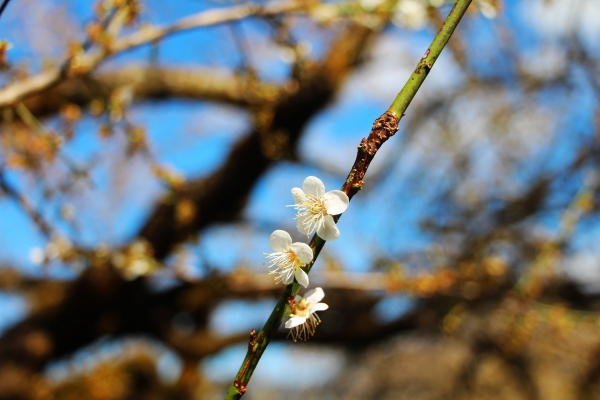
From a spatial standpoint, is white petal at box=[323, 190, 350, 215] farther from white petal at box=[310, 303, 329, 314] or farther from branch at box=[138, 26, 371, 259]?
branch at box=[138, 26, 371, 259]

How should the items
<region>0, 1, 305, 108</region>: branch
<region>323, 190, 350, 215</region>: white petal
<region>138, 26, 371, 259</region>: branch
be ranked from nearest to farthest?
<region>323, 190, 350, 215</region>: white petal, <region>0, 1, 305, 108</region>: branch, <region>138, 26, 371, 259</region>: branch

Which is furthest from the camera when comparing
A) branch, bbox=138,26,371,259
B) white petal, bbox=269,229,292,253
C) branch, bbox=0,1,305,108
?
branch, bbox=138,26,371,259

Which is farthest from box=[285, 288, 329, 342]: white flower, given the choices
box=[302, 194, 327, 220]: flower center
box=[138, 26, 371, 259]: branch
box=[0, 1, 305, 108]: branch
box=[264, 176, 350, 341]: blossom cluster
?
box=[138, 26, 371, 259]: branch

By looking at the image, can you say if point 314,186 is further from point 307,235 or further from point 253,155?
point 253,155

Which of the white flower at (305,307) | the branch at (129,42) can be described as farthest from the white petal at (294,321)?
the branch at (129,42)

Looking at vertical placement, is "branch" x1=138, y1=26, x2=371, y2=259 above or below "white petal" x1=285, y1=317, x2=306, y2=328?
above

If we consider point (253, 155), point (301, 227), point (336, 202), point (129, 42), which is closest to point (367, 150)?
point (336, 202)

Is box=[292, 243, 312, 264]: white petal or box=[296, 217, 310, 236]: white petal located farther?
box=[296, 217, 310, 236]: white petal

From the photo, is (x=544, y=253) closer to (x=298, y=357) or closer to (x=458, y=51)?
(x=458, y=51)
